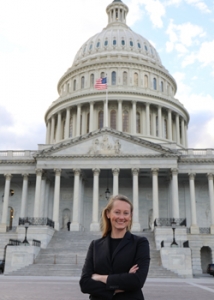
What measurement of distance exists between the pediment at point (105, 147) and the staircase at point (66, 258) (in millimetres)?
11394

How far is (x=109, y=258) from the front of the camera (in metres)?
4.55

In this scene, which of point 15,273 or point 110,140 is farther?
point 110,140

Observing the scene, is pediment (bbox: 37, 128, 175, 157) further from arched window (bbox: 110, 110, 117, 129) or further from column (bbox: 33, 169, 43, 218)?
arched window (bbox: 110, 110, 117, 129)

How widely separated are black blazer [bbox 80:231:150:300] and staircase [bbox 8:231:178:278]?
26.7 metres

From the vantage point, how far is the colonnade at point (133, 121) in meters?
70.4

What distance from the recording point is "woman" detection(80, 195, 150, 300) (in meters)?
4.39

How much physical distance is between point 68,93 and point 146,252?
2905 inches

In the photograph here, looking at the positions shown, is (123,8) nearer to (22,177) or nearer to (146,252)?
(22,177)

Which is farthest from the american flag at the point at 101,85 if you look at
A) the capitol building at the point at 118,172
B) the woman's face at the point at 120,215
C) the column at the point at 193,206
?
the woman's face at the point at 120,215

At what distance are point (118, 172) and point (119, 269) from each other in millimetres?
46118

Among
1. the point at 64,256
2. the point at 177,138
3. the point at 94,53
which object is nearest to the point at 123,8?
the point at 94,53

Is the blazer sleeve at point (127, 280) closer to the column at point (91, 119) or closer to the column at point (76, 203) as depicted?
the column at point (76, 203)

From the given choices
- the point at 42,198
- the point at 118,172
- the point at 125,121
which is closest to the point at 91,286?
the point at 118,172

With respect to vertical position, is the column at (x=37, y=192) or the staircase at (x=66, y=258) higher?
the column at (x=37, y=192)
